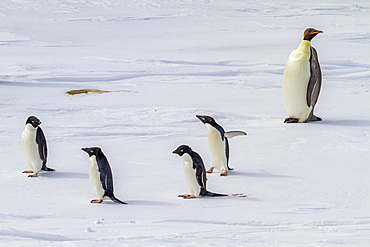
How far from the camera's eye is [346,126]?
6422 mm

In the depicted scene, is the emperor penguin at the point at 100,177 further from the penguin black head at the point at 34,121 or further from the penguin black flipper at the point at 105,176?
the penguin black head at the point at 34,121

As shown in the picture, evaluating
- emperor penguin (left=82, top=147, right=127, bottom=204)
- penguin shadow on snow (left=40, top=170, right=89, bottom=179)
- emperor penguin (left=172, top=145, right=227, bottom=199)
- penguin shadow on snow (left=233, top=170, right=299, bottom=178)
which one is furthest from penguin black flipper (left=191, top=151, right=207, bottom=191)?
penguin shadow on snow (left=40, top=170, right=89, bottom=179)

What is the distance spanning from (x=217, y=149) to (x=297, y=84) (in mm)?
2305

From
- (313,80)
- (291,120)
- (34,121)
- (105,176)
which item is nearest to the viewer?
(105,176)

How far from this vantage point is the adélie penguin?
393 cm

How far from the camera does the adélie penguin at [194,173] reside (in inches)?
155

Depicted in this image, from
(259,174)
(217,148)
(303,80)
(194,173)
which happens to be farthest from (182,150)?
(303,80)

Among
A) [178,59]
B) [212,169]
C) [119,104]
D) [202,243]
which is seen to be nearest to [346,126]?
[212,169]

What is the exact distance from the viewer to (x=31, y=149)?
15.0 feet

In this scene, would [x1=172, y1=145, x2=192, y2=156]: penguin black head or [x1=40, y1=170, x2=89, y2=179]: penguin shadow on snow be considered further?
[x1=40, y1=170, x2=89, y2=179]: penguin shadow on snow

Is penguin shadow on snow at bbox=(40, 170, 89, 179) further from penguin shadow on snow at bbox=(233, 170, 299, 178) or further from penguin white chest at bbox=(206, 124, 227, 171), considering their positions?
penguin shadow on snow at bbox=(233, 170, 299, 178)

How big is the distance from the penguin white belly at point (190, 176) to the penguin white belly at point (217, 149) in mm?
569

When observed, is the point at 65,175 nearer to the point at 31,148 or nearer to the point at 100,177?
the point at 31,148

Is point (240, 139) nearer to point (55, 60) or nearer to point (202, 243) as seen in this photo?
point (202, 243)
